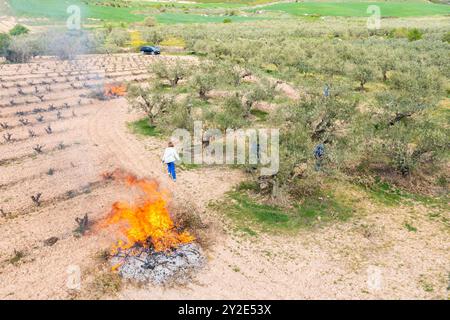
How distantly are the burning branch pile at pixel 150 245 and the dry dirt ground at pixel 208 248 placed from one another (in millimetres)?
544

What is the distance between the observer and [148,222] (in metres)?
16.9

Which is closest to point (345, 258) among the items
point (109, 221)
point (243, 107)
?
point (109, 221)

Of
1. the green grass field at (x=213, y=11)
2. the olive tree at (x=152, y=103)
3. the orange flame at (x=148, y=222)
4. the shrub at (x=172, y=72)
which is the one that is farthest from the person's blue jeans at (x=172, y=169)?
the green grass field at (x=213, y=11)

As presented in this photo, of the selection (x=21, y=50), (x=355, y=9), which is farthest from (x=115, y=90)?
(x=355, y=9)

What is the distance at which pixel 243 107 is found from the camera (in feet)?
108

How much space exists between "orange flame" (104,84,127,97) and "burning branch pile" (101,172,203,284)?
76.2ft

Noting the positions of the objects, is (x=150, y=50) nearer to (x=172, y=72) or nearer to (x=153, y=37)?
(x=153, y=37)

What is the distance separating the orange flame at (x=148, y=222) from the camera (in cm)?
1563

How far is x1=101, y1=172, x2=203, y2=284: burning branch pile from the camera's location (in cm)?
1441

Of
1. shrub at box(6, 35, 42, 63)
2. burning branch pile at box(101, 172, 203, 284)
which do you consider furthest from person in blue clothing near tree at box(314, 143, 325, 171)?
shrub at box(6, 35, 42, 63)

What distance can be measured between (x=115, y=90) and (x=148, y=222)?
90.9 ft
